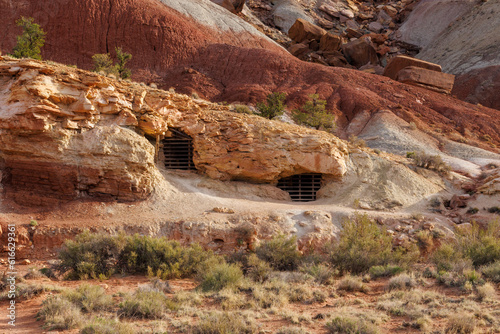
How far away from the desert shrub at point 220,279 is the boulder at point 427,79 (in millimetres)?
39738

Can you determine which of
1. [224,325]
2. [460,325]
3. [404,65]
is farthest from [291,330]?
[404,65]

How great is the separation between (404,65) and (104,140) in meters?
39.4

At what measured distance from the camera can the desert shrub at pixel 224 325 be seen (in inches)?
251

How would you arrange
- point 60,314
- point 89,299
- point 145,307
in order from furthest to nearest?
point 89,299
point 145,307
point 60,314

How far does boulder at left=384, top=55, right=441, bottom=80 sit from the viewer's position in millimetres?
44406

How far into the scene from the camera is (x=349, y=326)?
6.62m

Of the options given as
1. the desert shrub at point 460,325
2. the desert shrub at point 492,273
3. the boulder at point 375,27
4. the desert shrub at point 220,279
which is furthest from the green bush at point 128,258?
the boulder at point 375,27

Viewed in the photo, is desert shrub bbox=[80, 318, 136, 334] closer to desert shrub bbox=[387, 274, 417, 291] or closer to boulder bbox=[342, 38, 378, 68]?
desert shrub bbox=[387, 274, 417, 291]

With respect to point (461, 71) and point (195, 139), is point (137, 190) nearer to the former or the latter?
point (195, 139)

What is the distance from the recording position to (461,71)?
49375mm

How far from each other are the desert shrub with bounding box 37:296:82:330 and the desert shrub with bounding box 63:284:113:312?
196mm

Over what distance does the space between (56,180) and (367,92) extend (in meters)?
31.7

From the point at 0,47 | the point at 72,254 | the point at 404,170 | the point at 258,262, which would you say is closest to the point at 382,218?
the point at 404,170

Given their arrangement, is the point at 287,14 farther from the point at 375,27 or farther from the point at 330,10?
the point at 375,27
